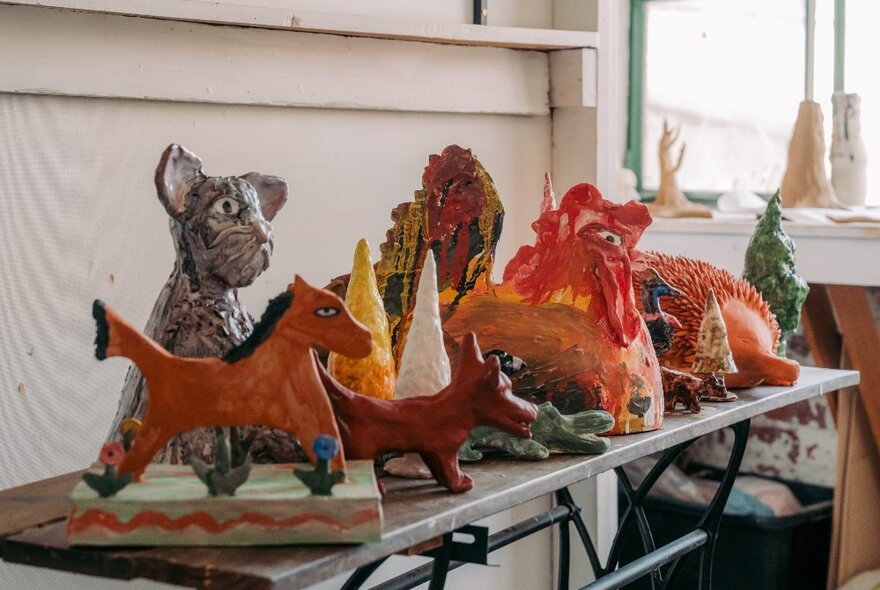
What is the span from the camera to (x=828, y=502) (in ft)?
8.05

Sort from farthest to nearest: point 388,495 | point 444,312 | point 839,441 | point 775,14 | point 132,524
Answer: point 775,14 → point 839,441 → point 444,312 → point 388,495 → point 132,524

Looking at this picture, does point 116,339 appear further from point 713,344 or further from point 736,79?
point 736,79

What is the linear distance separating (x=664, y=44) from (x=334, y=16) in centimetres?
175

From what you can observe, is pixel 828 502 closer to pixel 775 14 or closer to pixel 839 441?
pixel 839 441

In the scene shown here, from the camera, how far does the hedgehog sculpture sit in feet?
4.56

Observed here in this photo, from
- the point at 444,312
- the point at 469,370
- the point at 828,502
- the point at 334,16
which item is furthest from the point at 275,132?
the point at 828,502

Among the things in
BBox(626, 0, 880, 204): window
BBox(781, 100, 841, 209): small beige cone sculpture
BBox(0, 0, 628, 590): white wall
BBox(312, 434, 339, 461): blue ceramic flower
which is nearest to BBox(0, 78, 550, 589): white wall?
BBox(0, 0, 628, 590): white wall

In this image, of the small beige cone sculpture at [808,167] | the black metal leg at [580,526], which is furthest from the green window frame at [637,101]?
the black metal leg at [580,526]

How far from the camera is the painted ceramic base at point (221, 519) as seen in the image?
82 cm

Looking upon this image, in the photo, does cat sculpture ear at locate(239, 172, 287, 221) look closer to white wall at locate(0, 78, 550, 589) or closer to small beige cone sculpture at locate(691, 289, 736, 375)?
white wall at locate(0, 78, 550, 589)

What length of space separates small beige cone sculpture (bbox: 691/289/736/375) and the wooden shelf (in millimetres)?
524

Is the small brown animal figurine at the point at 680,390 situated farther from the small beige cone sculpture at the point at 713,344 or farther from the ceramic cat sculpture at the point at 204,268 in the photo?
the ceramic cat sculpture at the point at 204,268

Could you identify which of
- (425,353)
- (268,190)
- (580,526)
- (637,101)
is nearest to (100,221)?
(268,190)

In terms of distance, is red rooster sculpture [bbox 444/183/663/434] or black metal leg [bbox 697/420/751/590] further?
black metal leg [bbox 697/420/751/590]
